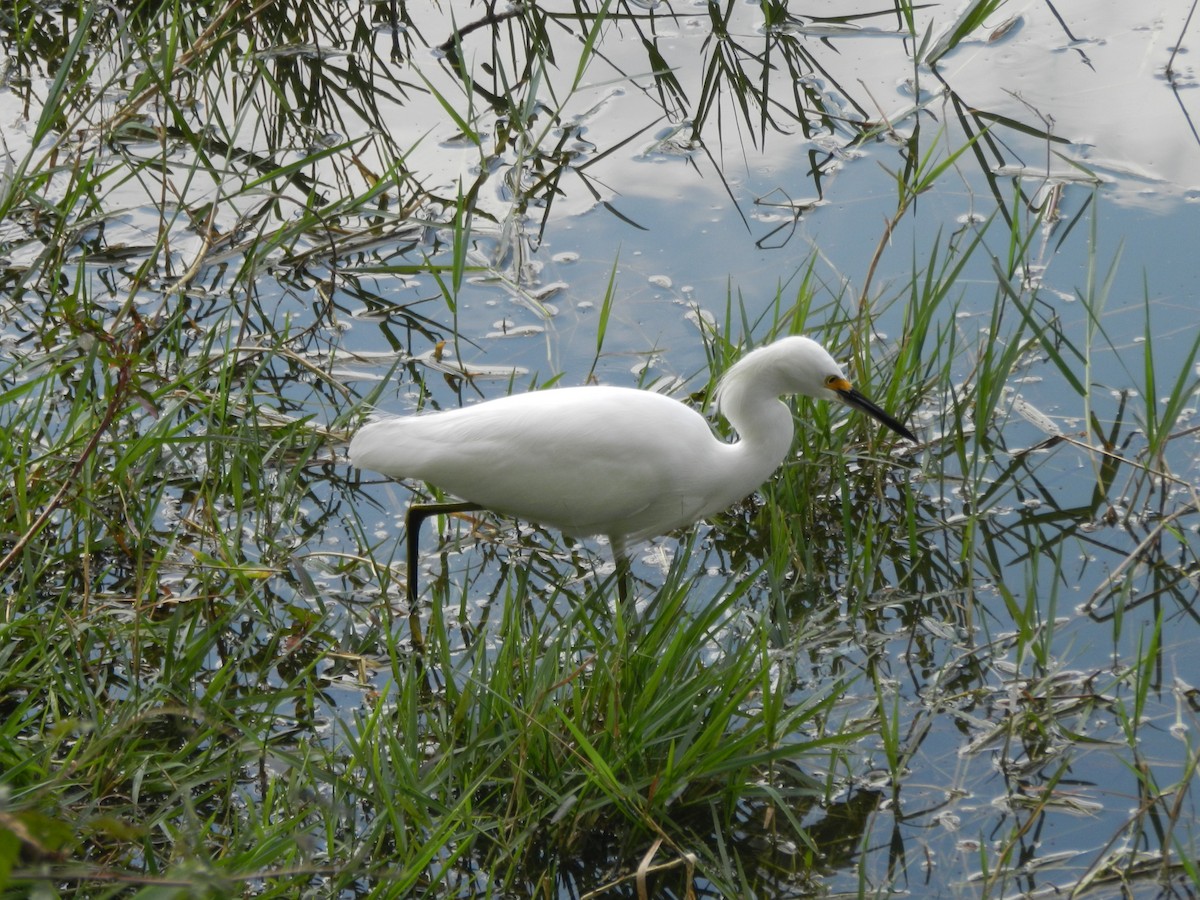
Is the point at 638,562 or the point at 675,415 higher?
the point at 675,415

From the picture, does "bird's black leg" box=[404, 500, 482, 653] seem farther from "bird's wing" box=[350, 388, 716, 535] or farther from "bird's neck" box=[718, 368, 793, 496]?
"bird's neck" box=[718, 368, 793, 496]

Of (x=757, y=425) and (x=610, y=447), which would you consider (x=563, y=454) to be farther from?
(x=757, y=425)

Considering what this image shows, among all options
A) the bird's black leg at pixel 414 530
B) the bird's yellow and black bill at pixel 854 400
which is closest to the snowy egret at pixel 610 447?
the bird's yellow and black bill at pixel 854 400

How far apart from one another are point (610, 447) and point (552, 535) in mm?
756

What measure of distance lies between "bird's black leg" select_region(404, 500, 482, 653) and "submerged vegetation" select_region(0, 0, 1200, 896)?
8 centimetres

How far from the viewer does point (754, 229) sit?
4.99 metres

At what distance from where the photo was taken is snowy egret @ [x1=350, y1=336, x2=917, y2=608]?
334 centimetres

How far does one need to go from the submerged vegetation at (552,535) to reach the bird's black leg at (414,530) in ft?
0.27

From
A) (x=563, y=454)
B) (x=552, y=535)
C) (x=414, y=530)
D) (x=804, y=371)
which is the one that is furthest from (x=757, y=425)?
(x=414, y=530)

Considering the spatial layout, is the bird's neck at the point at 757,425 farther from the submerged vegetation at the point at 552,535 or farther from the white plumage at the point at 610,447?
the submerged vegetation at the point at 552,535

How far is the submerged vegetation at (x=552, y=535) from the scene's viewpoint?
263 centimetres

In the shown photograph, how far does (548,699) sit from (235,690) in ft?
3.27

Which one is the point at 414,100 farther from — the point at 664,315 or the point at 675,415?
the point at 675,415

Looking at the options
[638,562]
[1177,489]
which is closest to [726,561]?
[638,562]
